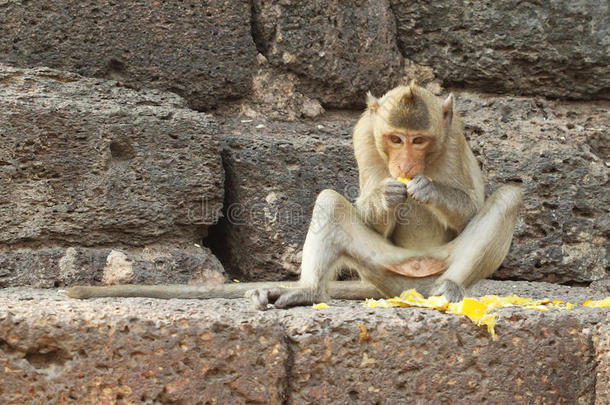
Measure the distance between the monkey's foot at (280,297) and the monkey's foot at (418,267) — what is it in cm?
59

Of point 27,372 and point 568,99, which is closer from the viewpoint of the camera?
point 27,372

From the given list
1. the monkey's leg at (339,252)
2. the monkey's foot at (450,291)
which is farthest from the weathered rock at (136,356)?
the monkey's foot at (450,291)

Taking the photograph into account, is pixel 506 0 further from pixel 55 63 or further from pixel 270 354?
pixel 270 354

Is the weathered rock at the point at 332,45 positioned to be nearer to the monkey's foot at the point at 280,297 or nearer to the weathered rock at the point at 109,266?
the weathered rock at the point at 109,266

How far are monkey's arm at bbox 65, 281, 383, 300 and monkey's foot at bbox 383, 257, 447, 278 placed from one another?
0.26m

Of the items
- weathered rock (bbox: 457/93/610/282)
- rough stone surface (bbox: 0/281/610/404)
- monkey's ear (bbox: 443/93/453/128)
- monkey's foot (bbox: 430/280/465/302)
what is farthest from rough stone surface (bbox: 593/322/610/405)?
weathered rock (bbox: 457/93/610/282)

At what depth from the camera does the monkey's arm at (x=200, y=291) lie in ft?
14.1

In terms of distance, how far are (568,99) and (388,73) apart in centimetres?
125

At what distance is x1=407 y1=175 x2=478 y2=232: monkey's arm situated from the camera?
14.9ft

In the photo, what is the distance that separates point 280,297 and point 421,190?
2.97ft

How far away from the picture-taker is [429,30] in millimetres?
6012

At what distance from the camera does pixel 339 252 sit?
475 centimetres

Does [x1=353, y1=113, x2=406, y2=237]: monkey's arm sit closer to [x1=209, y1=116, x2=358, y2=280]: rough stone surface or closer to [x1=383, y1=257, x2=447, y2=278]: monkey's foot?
[x1=383, y1=257, x2=447, y2=278]: monkey's foot

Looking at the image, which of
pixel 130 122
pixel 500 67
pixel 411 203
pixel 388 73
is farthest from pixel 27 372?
pixel 500 67
